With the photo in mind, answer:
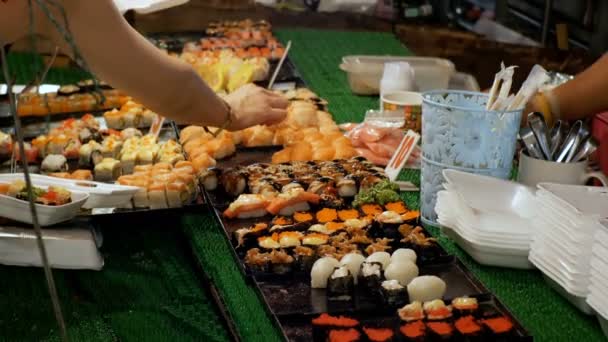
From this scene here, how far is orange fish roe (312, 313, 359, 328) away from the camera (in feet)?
5.63

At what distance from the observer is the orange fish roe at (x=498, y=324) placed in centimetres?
170

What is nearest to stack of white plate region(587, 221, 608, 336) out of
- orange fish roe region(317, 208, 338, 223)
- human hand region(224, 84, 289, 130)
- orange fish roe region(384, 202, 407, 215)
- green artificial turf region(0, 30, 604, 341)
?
green artificial turf region(0, 30, 604, 341)

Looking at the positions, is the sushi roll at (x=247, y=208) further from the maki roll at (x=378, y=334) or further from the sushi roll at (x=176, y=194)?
the maki roll at (x=378, y=334)

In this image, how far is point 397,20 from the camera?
6.17m

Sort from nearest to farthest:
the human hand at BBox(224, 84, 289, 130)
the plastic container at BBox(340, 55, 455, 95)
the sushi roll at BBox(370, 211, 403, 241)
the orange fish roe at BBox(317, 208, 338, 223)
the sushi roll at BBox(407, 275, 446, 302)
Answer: the sushi roll at BBox(407, 275, 446, 302), the sushi roll at BBox(370, 211, 403, 241), the orange fish roe at BBox(317, 208, 338, 223), the human hand at BBox(224, 84, 289, 130), the plastic container at BBox(340, 55, 455, 95)

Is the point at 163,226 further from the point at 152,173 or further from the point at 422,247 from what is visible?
the point at 422,247

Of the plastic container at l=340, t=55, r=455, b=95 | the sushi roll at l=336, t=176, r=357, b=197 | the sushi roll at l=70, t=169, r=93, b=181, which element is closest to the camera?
the sushi roll at l=336, t=176, r=357, b=197

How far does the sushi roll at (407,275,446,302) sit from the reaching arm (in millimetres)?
1019

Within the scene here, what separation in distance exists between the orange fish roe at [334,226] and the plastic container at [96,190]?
0.61m

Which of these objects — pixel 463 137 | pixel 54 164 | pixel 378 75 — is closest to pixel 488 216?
pixel 463 137

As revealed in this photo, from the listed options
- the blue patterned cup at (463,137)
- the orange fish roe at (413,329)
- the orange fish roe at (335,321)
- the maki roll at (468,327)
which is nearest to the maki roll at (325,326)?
the orange fish roe at (335,321)

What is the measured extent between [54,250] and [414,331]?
1072mm

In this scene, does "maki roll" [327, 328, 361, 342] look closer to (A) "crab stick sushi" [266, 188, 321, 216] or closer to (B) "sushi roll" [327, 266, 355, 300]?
(B) "sushi roll" [327, 266, 355, 300]

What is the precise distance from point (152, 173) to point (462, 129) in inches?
43.9
